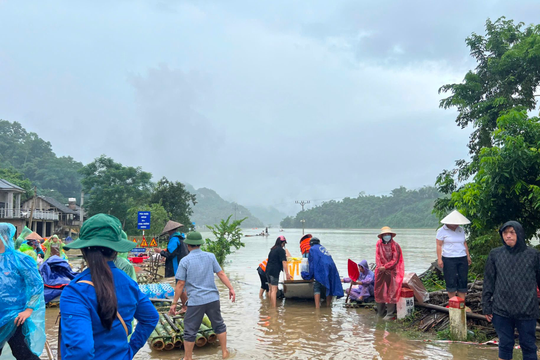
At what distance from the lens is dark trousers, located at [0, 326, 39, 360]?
3.93 metres

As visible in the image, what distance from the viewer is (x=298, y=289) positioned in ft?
33.3

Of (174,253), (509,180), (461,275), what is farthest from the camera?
(174,253)

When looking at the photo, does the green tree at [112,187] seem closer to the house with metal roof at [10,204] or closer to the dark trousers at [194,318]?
the house with metal roof at [10,204]

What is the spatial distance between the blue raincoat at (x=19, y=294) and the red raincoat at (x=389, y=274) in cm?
602

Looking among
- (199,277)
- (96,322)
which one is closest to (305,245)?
(199,277)

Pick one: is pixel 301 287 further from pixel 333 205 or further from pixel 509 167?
pixel 333 205

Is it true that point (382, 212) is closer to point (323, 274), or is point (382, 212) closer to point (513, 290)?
point (323, 274)

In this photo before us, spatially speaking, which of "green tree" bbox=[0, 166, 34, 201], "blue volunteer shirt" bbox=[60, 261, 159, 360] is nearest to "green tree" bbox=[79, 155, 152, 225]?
"green tree" bbox=[0, 166, 34, 201]

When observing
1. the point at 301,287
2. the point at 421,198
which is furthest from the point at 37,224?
the point at 421,198

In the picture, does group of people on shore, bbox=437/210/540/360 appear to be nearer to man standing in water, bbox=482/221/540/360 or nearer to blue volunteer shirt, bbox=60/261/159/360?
man standing in water, bbox=482/221/540/360

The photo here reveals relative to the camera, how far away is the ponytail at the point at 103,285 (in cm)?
225

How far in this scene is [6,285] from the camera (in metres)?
3.78

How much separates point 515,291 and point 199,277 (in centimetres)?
369

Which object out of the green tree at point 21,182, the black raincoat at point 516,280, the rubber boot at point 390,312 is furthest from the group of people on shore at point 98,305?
the green tree at point 21,182
